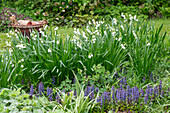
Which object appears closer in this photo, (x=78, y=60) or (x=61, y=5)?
(x=78, y=60)

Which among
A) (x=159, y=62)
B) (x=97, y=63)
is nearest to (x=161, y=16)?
(x=159, y=62)

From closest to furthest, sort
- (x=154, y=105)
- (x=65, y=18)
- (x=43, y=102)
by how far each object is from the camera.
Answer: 1. (x=43, y=102)
2. (x=154, y=105)
3. (x=65, y=18)

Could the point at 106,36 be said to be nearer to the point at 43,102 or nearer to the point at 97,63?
the point at 97,63

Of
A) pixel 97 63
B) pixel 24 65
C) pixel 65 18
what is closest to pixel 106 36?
pixel 97 63

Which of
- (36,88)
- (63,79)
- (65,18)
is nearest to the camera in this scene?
(36,88)

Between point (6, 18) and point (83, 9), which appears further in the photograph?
point (83, 9)

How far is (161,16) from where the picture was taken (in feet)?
28.8

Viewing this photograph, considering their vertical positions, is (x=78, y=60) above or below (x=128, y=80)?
above

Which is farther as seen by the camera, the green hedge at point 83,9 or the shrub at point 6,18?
the green hedge at point 83,9

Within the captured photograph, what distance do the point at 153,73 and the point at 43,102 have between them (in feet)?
5.55

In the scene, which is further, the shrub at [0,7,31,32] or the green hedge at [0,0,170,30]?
the green hedge at [0,0,170,30]

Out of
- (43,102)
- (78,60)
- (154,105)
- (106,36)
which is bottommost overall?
(154,105)

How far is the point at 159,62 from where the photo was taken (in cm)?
371

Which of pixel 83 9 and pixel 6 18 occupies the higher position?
pixel 83 9
